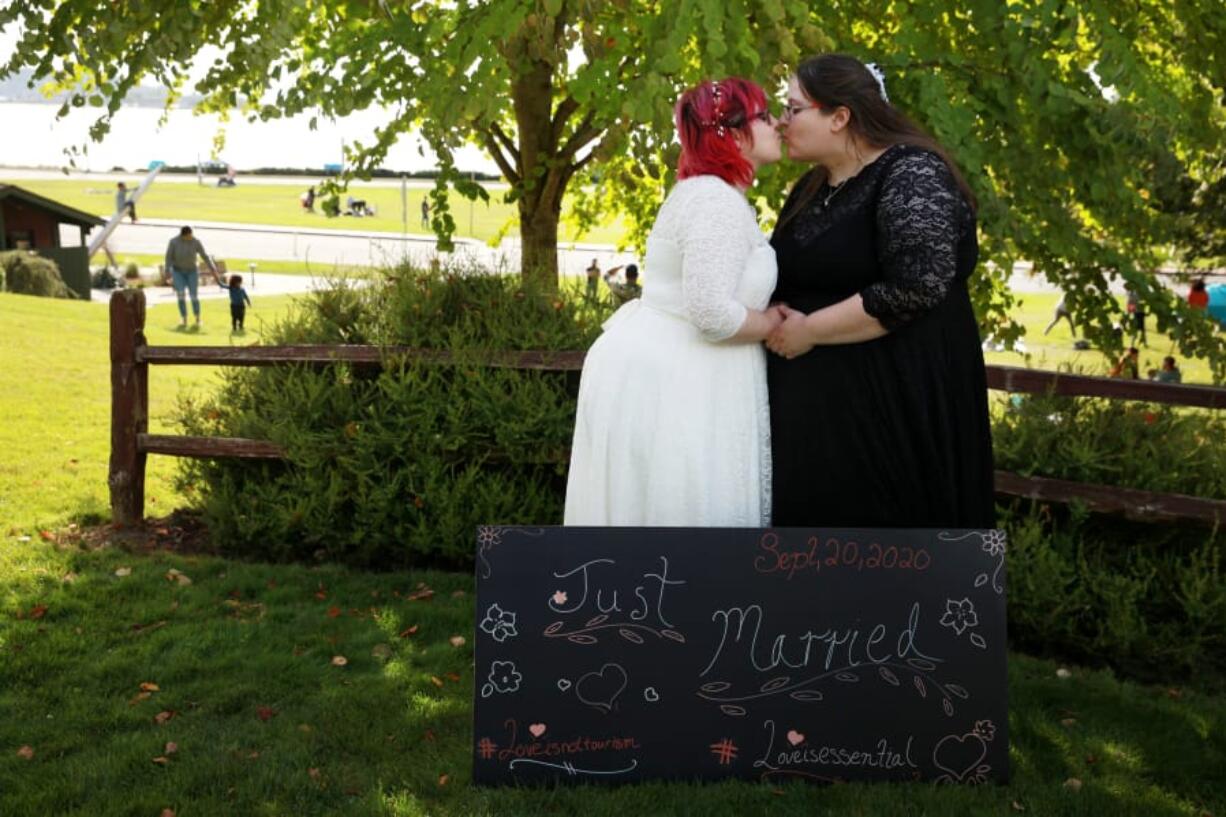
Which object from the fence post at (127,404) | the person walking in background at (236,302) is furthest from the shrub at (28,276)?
the fence post at (127,404)

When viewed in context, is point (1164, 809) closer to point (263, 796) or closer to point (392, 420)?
point (263, 796)

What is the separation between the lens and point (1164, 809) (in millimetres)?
3795

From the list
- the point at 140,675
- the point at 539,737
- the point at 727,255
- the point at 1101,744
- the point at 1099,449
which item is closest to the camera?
the point at 727,255

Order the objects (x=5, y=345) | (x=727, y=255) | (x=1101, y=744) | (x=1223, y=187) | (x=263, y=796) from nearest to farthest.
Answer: (x=727, y=255) → (x=263, y=796) → (x=1101, y=744) → (x=1223, y=187) → (x=5, y=345)

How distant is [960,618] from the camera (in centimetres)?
346

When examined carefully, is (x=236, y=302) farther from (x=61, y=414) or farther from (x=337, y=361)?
(x=337, y=361)

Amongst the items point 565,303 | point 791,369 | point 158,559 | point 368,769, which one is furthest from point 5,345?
point 791,369

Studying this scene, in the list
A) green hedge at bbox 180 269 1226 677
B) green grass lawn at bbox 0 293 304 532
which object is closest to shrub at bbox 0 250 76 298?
green grass lawn at bbox 0 293 304 532

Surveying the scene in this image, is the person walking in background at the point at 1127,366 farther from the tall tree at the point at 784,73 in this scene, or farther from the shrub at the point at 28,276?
the shrub at the point at 28,276

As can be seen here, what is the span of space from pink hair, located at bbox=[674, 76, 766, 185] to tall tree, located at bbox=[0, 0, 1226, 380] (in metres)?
1.53

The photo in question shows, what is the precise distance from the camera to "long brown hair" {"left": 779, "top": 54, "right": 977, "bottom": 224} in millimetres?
3363

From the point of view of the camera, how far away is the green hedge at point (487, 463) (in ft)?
17.3

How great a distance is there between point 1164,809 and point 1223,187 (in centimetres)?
1142

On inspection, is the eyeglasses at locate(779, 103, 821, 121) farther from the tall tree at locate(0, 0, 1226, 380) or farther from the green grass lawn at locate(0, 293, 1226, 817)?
the green grass lawn at locate(0, 293, 1226, 817)
